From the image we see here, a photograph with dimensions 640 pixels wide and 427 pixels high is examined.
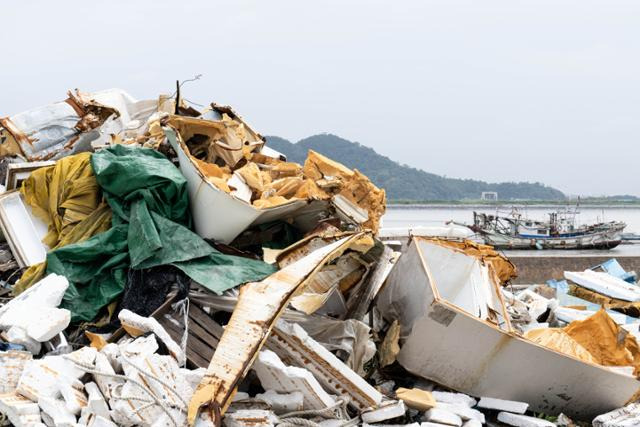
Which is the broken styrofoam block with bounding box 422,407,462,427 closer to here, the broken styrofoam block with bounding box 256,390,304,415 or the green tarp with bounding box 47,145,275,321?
the broken styrofoam block with bounding box 256,390,304,415

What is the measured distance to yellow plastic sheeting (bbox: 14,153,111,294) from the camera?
5.40m

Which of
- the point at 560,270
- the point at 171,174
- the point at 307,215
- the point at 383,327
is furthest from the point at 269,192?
the point at 560,270

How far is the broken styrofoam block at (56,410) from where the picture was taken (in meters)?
3.62

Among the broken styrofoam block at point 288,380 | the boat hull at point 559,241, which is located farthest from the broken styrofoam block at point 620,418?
the boat hull at point 559,241

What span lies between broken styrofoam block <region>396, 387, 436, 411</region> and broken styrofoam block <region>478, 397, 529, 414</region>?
15.8 inches

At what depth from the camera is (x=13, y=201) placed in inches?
235

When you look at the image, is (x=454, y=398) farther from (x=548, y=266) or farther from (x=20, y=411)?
(x=548, y=266)

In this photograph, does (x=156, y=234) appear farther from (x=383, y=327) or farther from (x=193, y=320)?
(x=383, y=327)

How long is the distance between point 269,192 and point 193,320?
4.82 feet

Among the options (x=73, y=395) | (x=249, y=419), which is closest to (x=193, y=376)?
(x=249, y=419)

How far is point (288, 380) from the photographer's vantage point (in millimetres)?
4066

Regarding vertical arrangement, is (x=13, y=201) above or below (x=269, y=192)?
below

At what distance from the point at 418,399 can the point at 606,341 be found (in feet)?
5.86

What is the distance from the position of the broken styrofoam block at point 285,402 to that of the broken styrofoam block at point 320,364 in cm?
32
